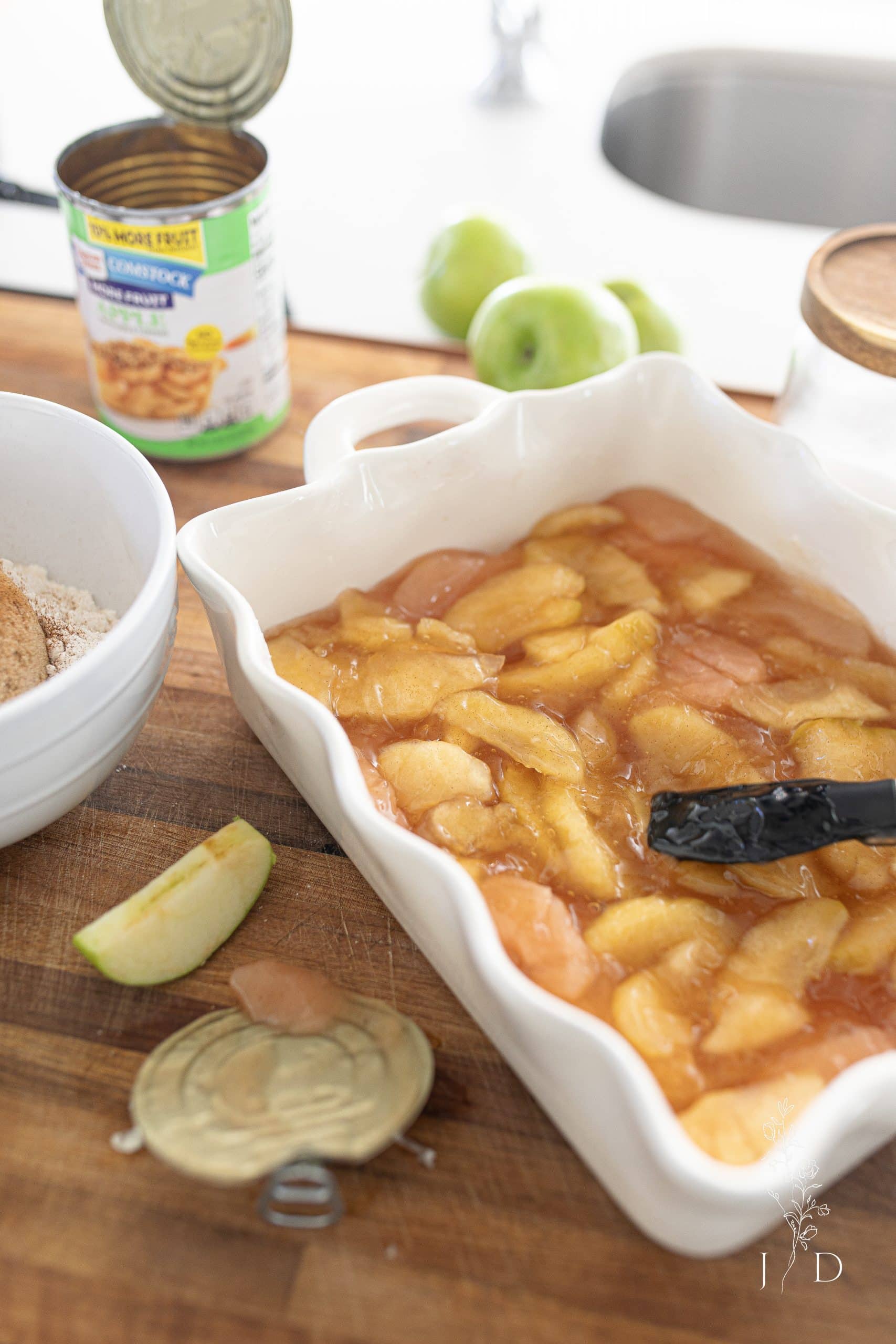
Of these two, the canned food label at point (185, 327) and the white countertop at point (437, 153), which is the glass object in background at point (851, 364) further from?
the canned food label at point (185, 327)

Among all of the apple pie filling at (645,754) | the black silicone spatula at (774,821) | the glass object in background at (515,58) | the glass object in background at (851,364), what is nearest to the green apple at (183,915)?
the apple pie filling at (645,754)

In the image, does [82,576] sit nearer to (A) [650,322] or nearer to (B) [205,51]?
(B) [205,51]

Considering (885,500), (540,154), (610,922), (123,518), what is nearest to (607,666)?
(610,922)

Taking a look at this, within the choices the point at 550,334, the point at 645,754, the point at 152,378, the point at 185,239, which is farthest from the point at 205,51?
the point at 645,754

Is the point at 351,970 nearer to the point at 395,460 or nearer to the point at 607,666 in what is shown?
the point at 607,666

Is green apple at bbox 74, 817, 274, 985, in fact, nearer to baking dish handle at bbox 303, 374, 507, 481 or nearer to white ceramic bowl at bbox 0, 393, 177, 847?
white ceramic bowl at bbox 0, 393, 177, 847
